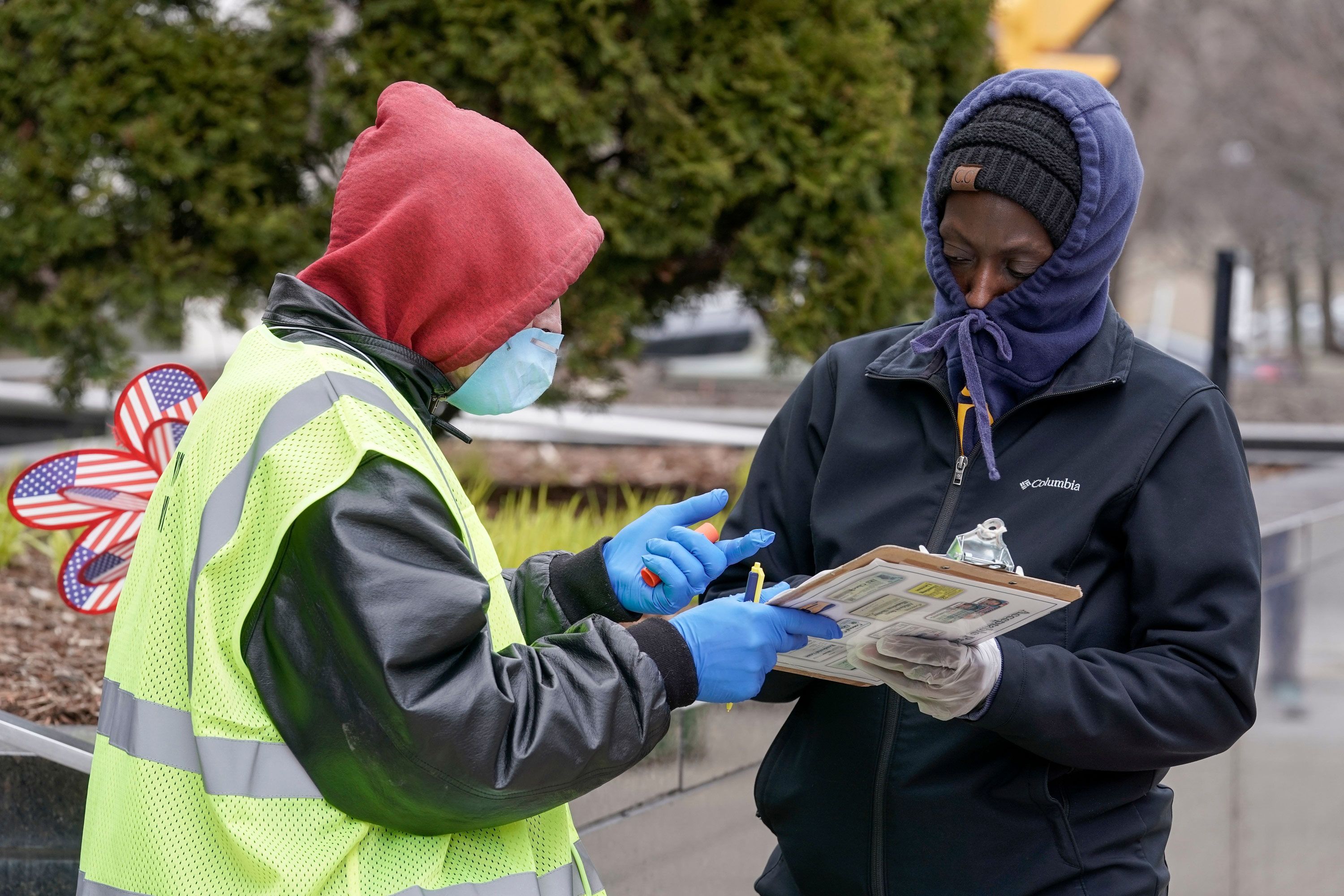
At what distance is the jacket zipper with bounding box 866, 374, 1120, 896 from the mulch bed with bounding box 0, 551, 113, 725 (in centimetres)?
180

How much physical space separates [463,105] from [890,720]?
11.8ft

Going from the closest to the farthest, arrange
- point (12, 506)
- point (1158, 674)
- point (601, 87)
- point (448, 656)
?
point (448, 656), point (1158, 674), point (12, 506), point (601, 87)

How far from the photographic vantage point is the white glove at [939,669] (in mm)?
1892

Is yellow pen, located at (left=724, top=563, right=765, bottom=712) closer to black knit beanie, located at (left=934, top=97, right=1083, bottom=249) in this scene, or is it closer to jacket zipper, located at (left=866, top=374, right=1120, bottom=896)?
jacket zipper, located at (left=866, top=374, right=1120, bottom=896)

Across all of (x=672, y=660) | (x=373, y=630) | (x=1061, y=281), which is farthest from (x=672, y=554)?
(x=1061, y=281)

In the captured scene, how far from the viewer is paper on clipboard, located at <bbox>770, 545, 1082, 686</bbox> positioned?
1702mm

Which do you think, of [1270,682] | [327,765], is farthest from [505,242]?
[1270,682]

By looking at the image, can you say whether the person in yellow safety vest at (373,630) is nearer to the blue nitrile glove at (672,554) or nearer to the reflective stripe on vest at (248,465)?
the reflective stripe on vest at (248,465)

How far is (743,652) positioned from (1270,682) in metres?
4.21

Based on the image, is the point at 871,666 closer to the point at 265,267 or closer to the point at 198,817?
the point at 198,817

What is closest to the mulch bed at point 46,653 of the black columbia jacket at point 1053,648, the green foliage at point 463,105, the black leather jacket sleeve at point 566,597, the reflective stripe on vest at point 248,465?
the green foliage at point 463,105

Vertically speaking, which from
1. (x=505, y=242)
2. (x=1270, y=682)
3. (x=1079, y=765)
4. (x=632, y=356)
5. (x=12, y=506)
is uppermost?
(x=505, y=242)

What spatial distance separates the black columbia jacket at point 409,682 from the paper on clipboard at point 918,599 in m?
0.35

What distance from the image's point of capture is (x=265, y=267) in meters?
5.30
